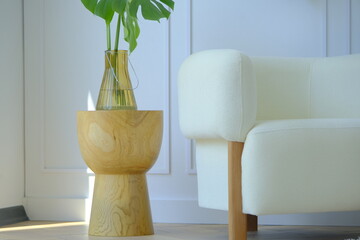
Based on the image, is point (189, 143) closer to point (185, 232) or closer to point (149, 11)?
point (185, 232)

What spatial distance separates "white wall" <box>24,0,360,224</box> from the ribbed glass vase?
519 millimetres

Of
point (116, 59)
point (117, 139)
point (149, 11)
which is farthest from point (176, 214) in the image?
point (149, 11)

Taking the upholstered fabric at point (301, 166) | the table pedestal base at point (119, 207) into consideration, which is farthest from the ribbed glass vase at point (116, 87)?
the upholstered fabric at point (301, 166)

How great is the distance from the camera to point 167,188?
308 centimetres

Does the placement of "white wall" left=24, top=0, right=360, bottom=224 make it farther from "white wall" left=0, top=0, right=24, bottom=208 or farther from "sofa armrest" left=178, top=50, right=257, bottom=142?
"sofa armrest" left=178, top=50, right=257, bottom=142

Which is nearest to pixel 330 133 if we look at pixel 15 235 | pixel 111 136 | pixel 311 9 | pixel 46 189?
pixel 111 136

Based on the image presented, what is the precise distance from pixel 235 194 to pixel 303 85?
691 millimetres

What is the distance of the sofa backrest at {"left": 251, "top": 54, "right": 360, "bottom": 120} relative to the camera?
2.57 metres

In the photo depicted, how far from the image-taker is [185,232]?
2.69 metres

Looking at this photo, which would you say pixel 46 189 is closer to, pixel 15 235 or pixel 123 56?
pixel 15 235

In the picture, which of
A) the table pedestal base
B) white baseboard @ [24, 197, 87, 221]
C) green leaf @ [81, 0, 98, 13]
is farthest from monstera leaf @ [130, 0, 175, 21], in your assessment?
white baseboard @ [24, 197, 87, 221]

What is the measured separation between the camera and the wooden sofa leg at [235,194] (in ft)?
7.05

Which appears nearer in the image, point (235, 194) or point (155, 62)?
point (235, 194)

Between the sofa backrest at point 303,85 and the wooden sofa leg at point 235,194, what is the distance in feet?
1.66
